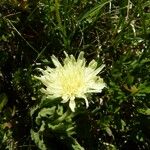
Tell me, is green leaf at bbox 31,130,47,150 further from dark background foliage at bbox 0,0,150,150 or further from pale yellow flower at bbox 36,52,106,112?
pale yellow flower at bbox 36,52,106,112

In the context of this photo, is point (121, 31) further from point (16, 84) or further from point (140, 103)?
point (16, 84)

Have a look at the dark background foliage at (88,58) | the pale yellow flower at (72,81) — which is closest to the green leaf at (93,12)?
the dark background foliage at (88,58)

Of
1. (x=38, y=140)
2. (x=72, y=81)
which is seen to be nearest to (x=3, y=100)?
(x=38, y=140)

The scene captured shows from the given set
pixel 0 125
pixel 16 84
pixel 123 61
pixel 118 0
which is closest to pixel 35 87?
pixel 16 84

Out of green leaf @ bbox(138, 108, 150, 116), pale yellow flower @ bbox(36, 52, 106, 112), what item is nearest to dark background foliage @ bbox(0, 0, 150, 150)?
green leaf @ bbox(138, 108, 150, 116)

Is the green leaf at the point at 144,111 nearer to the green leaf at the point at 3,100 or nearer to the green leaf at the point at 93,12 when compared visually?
the green leaf at the point at 93,12
